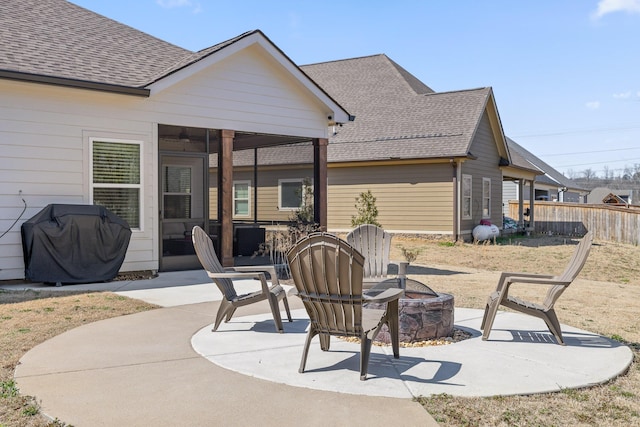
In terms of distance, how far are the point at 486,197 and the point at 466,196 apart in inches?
92.7

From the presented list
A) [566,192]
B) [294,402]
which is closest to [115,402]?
[294,402]

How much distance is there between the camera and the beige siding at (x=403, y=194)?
1864 cm

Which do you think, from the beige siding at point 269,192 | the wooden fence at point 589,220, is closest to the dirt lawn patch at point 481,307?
the beige siding at point 269,192

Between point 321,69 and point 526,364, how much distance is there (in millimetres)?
23815

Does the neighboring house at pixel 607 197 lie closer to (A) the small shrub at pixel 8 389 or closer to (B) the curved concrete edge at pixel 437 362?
(B) the curved concrete edge at pixel 437 362

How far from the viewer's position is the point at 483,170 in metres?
20.9

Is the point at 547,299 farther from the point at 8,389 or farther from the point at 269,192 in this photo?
the point at 269,192

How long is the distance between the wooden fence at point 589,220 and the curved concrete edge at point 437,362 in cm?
1824

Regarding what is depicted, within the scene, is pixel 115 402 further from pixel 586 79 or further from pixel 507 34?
pixel 586 79

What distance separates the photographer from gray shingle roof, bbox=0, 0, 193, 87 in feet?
31.2

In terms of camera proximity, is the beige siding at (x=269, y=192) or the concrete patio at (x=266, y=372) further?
the beige siding at (x=269, y=192)

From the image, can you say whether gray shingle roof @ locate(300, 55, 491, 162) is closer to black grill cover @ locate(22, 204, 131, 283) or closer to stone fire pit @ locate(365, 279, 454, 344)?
black grill cover @ locate(22, 204, 131, 283)

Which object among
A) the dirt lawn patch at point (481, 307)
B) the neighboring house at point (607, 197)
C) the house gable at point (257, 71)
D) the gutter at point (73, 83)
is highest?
the house gable at point (257, 71)

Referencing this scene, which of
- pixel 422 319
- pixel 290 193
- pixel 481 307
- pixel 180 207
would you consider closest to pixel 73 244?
pixel 180 207
